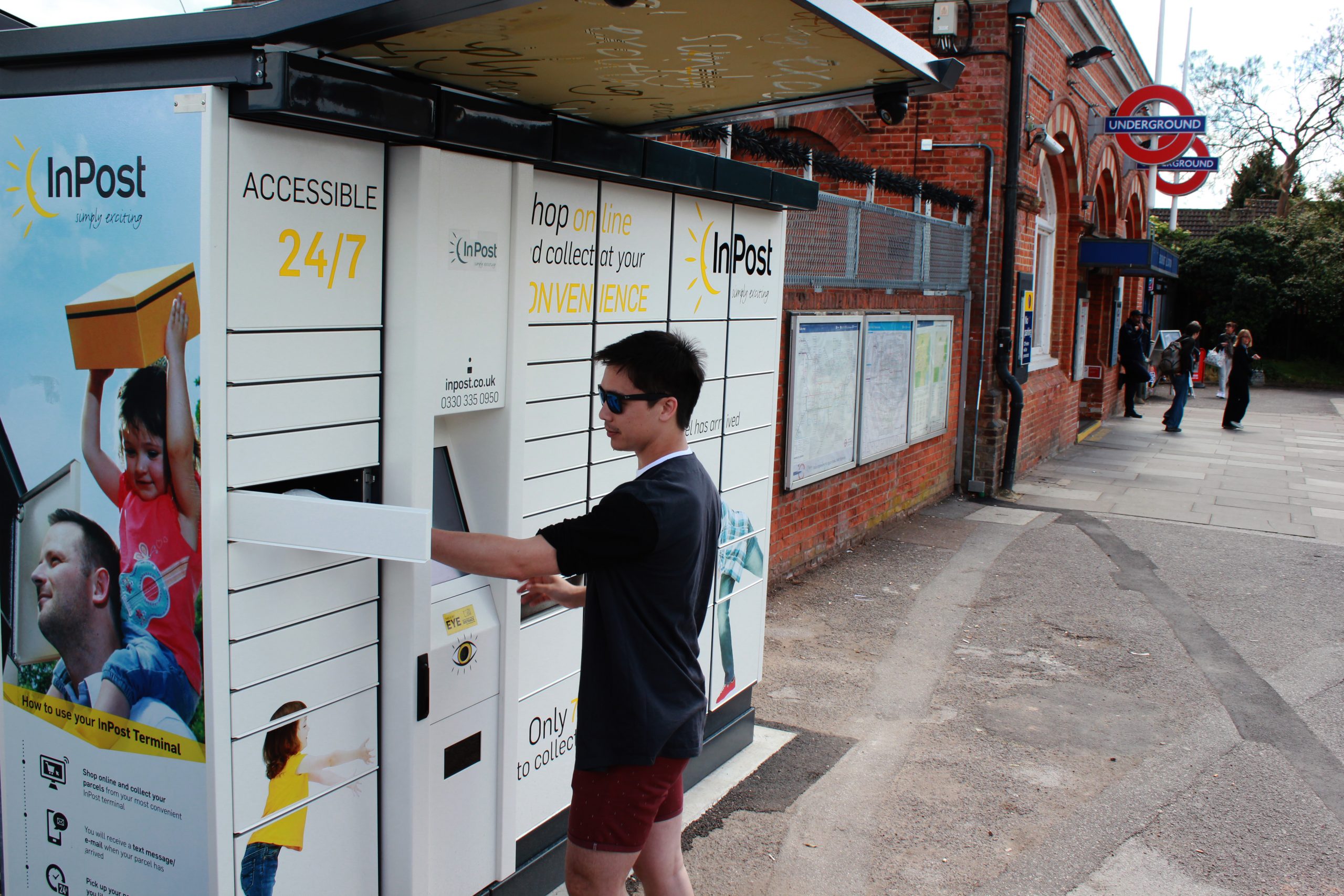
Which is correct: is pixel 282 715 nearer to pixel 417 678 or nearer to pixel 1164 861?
pixel 417 678

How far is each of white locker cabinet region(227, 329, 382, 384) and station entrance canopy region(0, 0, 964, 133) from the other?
1.84ft

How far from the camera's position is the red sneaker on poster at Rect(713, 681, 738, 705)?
456 cm

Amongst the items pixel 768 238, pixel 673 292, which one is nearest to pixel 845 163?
pixel 768 238

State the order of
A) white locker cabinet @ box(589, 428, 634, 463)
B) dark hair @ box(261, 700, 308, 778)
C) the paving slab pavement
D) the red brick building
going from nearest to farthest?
dark hair @ box(261, 700, 308, 778), white locker cabinet @ box(589, 428, 634, 463), the red brick building, the paving slab pavement

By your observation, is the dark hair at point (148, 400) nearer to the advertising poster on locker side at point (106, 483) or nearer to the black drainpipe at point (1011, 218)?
the advertising poster on locker side at point (106, 483)

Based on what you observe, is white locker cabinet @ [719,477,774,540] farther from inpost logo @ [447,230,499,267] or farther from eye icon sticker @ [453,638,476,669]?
inpost logo @ [447,230,499,267]

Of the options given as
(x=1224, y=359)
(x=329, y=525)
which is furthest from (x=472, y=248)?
(x=1224, y=359)

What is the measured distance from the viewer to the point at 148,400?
2.43 meters

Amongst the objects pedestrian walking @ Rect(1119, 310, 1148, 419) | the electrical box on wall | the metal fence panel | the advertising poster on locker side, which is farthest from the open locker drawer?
pedestrian walking @ Rect(1119, 310, 1148, 419)

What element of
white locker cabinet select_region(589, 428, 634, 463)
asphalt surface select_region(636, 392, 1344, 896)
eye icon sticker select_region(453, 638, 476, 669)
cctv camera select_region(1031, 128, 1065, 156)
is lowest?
asphalt surface select_region(636, 392, 1344, 896)

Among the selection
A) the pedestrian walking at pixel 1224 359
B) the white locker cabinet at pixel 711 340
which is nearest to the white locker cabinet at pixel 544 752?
the white locker cabinet at pixel 711 340

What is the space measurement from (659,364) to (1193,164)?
58.8ft

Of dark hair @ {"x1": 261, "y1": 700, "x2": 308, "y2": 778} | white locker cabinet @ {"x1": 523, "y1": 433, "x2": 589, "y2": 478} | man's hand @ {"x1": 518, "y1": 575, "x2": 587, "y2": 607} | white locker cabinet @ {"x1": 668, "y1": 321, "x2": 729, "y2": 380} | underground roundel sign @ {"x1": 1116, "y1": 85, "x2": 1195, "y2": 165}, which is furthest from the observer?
underground roundel sign @ {"x1": 1116, "y1": 85, "x2": 1195, "y2": 165}

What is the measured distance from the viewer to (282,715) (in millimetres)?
2570
